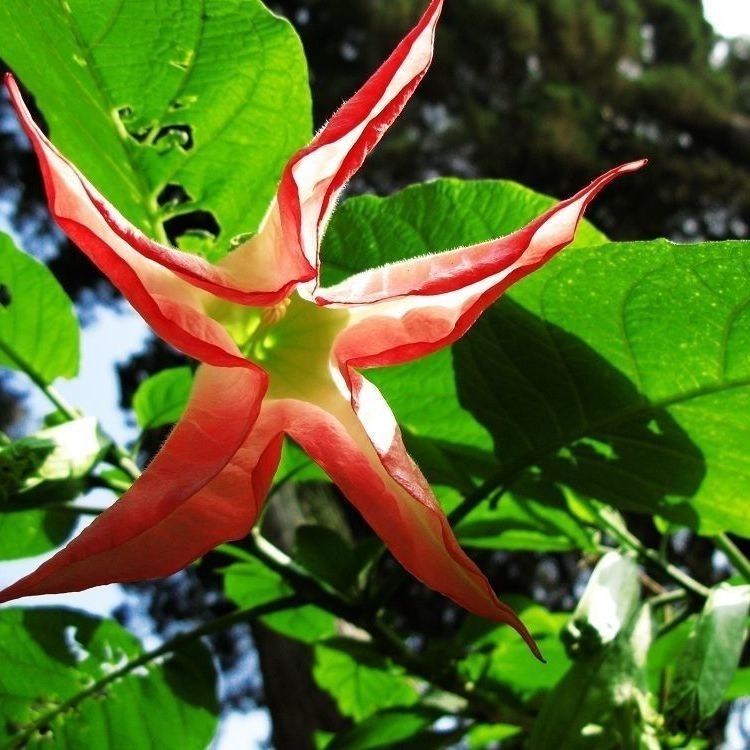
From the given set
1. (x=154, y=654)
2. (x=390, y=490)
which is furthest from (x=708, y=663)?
(x=154, y=654)

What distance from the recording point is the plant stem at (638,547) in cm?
68

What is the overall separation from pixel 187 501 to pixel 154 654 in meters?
0.40

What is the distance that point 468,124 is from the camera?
4.68m

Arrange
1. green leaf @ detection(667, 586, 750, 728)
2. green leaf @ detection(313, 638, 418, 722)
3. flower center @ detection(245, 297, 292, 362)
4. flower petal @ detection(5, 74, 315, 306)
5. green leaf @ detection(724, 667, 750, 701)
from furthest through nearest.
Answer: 1. green leaf @ detection(313, 638, 418, 722)
2. green leaf @ detection(724, 667, 750, 701)
3. green leaf @ detection(667, 586, 750, 728)
4. flower center @ detection(245, 297, 292, 362)
5. flower petal @ detection(5, 74, 315, 306)

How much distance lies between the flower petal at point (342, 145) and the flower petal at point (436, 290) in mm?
34

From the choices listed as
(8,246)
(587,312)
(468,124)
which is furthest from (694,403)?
(468,124)

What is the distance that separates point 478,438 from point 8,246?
375 mm

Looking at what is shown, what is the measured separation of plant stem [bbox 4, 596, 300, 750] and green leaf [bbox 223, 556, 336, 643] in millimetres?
153

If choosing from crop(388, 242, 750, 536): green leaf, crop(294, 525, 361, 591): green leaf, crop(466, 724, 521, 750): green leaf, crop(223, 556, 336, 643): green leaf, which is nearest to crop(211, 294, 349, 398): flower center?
crop(388, 242, 750, 536): green leaf

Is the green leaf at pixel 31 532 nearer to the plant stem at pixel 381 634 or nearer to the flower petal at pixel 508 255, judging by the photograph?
the plant stem at pixel 381 634

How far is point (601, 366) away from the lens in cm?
52

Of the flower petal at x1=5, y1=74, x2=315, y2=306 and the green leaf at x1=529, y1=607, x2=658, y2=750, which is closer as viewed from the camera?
the flower petal at x1=5, y1=74, x2=315, y2=306

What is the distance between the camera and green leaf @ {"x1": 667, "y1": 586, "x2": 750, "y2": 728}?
20.6 inches

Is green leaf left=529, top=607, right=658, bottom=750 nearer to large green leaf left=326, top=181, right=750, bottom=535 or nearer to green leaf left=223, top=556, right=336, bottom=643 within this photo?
large green leaf left=326, top=181, right=750, bottom=535
